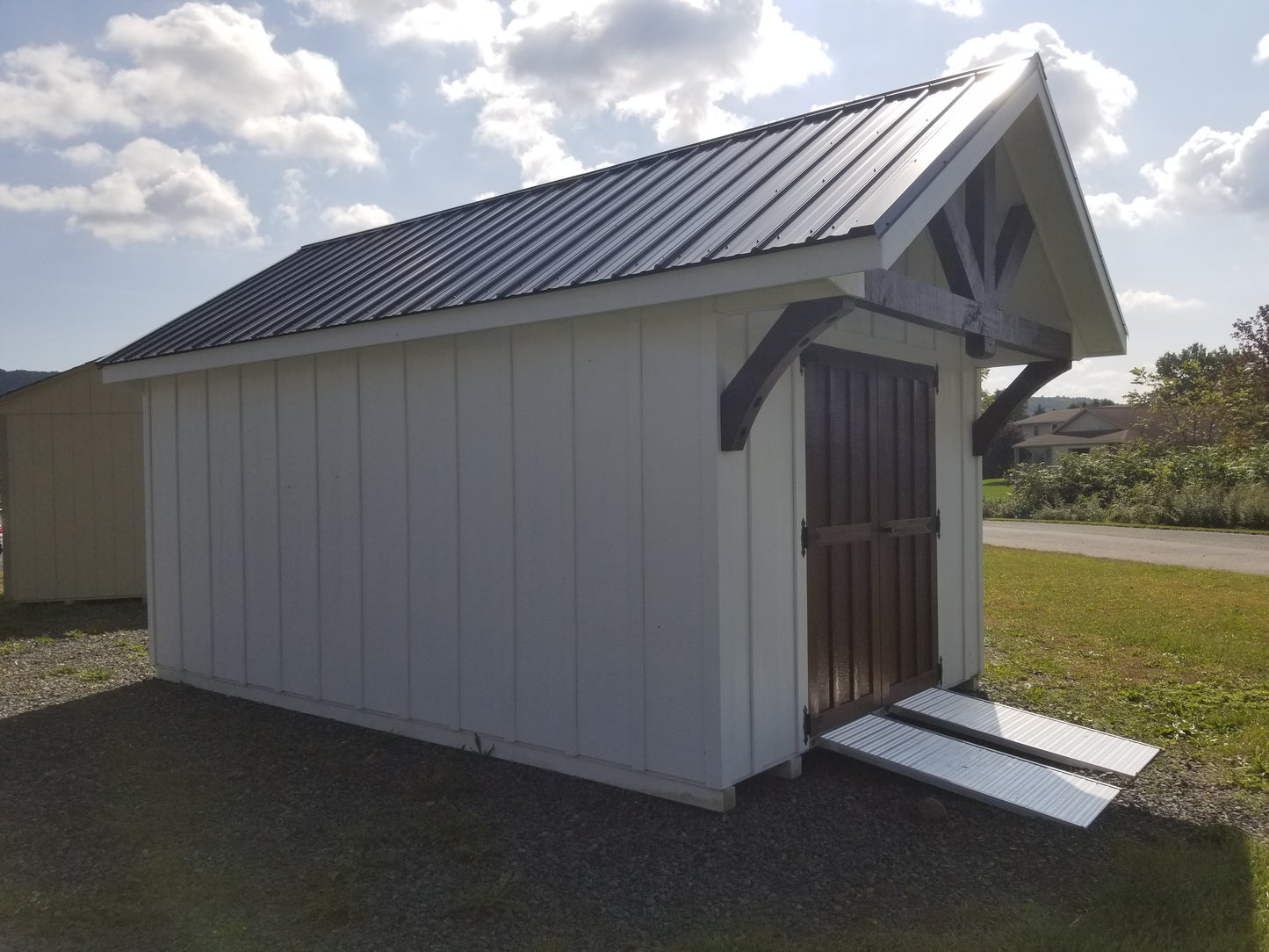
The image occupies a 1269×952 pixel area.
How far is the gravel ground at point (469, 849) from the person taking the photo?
3.28 m

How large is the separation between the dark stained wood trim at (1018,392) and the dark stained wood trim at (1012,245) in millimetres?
894

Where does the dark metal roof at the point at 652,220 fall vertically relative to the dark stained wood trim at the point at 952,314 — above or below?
above

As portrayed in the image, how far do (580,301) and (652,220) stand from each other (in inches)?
31.7

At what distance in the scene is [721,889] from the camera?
11.5 feet

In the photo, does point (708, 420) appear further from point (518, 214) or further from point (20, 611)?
point (20, 611)

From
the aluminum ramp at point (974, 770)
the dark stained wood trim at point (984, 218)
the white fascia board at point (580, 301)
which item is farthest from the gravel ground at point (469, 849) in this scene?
the dark stained wood trim at point (984, 218)

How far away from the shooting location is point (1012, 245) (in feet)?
17.4

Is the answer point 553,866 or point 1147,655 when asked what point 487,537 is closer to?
point 553,866

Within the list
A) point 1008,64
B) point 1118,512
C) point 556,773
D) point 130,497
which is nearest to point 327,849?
point 556,773

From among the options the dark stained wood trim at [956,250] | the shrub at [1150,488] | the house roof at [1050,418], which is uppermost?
the house roof at [1050,418]

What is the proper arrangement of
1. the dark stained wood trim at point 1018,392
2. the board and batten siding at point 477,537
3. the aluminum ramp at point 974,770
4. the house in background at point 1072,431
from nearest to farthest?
the aluminum ramp at point 974,770, the board and batten siding at point 477,537, the dark stained wood trim at point 1018,392, the house in background at point 1072,431

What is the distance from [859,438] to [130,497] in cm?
893

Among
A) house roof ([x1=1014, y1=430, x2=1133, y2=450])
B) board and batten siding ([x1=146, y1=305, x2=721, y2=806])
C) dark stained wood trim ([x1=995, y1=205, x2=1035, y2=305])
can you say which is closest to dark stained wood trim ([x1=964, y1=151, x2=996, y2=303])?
dark stained wood trim ([x1=995, y1=205, x2=1035, y2=305])

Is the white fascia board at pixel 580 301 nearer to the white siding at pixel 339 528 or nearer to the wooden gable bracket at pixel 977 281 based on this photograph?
the white siding at pixel 339 528
